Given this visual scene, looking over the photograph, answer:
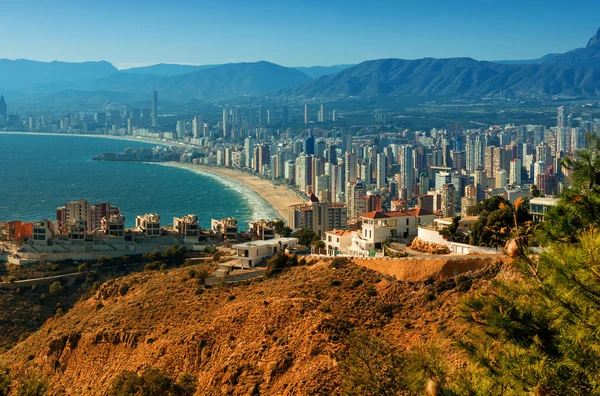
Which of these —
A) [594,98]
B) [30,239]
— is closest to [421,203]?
[30,239]

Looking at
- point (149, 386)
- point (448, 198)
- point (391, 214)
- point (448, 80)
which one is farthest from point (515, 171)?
point (448, 80)

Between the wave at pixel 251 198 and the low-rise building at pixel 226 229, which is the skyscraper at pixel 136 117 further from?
the low-rise building at pixel 226 229

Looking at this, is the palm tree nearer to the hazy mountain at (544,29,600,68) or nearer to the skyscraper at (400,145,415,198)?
the skyscraper at (400,145,415,198)

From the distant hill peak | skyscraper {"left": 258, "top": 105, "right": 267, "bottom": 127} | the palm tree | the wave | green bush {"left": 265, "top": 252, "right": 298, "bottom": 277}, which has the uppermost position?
the distant hill peak

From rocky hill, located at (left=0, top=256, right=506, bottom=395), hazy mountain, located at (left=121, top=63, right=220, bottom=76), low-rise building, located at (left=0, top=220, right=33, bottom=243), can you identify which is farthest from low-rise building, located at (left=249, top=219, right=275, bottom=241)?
hazy mountain, located at (left=121, top=63, right=220, bottom=76)

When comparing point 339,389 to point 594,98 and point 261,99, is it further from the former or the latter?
point 261,99

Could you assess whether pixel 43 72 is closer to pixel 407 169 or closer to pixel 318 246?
pixel 407 169

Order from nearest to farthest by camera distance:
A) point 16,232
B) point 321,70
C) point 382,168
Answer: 1. point 16,232
2. point 382,168
3. point 321,70
